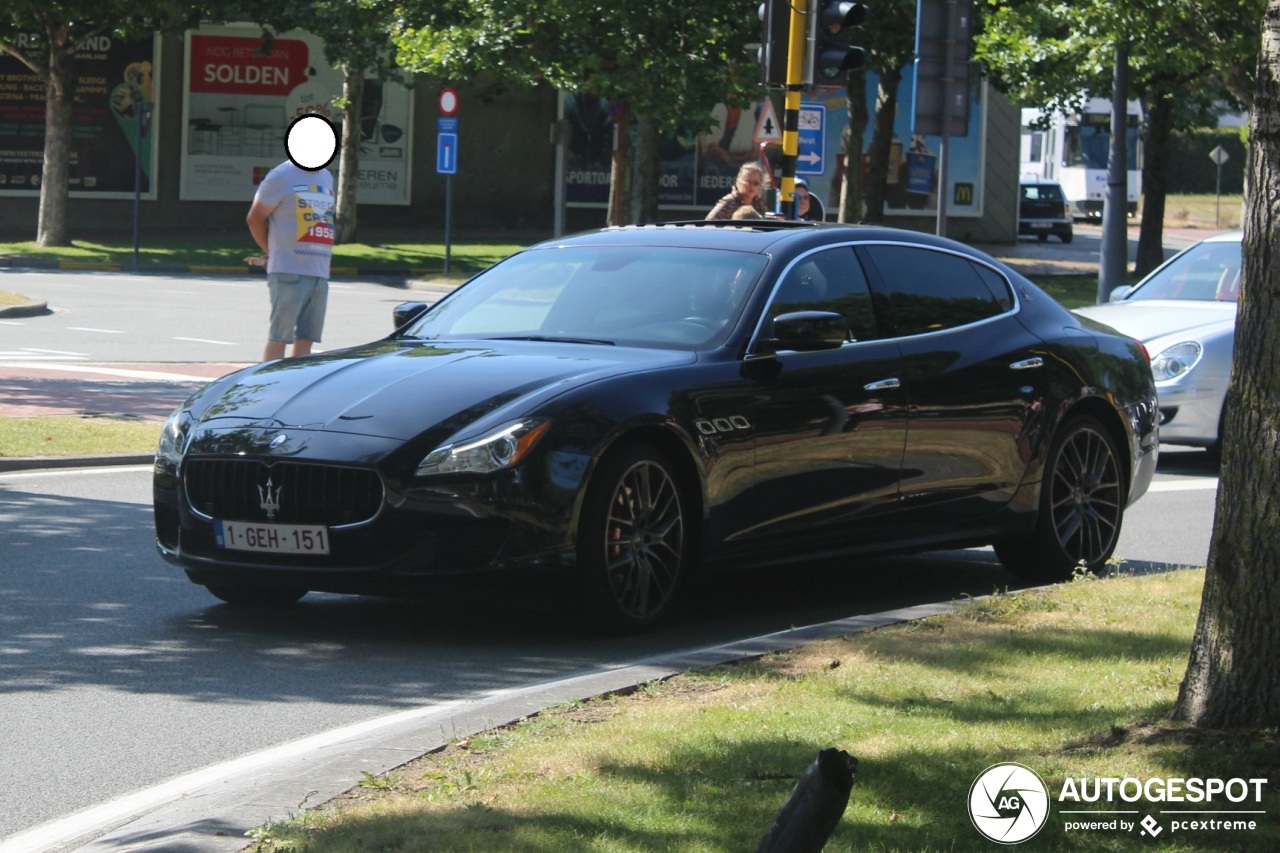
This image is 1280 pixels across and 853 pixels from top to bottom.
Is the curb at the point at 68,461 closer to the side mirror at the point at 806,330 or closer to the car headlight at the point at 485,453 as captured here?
the side mirror at the point at 806,330

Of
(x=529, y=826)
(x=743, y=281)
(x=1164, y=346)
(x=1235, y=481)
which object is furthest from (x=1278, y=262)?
(x=1164, y=346)

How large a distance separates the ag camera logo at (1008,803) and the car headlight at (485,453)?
2.72 metres

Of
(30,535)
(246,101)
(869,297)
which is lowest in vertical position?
(30,535)

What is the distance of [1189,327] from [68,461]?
311 inches

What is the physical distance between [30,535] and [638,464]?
3.68 metres

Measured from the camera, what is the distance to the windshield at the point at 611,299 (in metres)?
8.33

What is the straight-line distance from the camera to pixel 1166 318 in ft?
48.8

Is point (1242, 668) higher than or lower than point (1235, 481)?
lower

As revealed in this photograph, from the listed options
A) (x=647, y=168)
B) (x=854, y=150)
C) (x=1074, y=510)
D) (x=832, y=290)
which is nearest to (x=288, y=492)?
(x=832, y=290)

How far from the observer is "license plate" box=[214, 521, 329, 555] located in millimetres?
7324

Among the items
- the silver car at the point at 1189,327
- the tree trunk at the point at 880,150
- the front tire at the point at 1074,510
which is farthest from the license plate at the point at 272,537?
the tree trunk at the point at 880,150

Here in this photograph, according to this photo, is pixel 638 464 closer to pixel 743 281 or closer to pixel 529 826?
pixel 743 281

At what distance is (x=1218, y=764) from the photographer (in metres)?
4.91

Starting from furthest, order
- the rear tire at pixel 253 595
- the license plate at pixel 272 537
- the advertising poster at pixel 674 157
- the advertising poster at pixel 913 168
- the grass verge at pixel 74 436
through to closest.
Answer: the advertising poster at pixel 913 168, the advertising poster at pixel 674 157, the grass verge at pixel 74 436, the rear tire at pixel 253 595, the license plate at pixel 272 537
